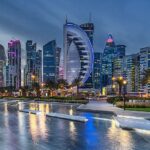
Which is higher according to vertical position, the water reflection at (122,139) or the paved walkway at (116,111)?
the paved walkway at (116,111)

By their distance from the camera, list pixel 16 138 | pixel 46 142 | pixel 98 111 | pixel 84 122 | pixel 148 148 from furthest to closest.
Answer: pixel 98 111 → pixel 84 122 → pixel 16 138 → pixel 46 142 → pixel 148 148

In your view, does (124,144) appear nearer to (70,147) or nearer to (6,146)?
(70,147)

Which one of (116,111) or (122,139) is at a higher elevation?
(116,111)

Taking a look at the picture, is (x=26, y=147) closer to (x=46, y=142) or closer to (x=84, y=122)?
(x=46, y=142)

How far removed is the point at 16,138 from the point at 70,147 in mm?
4051

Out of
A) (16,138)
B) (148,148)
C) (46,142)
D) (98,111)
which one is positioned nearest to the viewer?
(148,148)

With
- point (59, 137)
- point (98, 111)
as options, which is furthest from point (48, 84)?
point (59, 137)

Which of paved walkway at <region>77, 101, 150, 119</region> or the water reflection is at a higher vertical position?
paved walkway at <region>77, 101, 150, 119</region>

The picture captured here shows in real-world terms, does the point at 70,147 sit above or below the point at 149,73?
below

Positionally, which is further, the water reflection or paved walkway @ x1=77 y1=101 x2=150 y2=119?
paved walkway @ x1=77 y1=101 x2=150 y2=119

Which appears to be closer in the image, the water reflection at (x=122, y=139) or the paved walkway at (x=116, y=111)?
the water reflection at (x=122, y=139)

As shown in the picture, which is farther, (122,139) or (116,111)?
(116,111)

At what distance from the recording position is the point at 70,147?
15273 mm

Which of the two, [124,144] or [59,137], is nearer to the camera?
[124,144]
